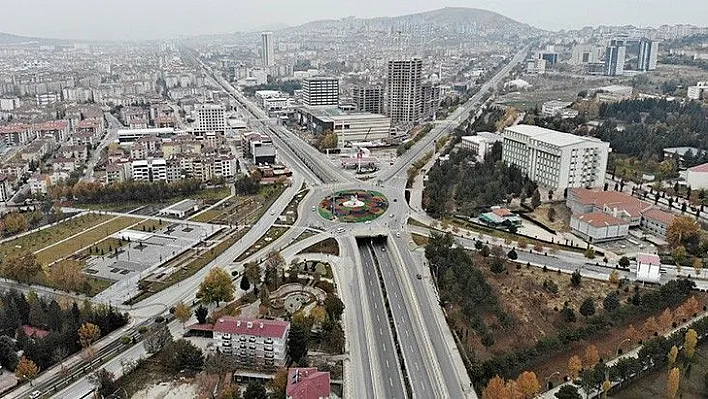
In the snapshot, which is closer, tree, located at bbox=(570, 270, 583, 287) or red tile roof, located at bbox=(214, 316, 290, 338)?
red tile roof, located at bbox=(214, 316, 290, 338)

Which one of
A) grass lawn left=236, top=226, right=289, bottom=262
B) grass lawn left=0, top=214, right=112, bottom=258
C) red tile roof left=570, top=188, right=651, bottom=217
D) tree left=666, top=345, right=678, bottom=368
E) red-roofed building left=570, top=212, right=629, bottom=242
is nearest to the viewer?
tree left=666, top=345, right=678, bottom=368

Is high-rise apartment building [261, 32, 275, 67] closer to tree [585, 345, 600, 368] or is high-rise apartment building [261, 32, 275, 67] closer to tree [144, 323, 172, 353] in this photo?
tree [144, 323, 172, 353]

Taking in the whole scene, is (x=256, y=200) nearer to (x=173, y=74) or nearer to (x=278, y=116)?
(x=278, y=116)

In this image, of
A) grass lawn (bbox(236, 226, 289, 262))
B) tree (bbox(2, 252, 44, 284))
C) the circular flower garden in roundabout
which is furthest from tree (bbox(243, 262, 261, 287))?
the circular flower garden in roundabout

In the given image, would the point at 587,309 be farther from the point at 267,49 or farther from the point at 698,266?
the point at 267,49

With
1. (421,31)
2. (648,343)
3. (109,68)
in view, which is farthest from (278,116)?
(421,31)

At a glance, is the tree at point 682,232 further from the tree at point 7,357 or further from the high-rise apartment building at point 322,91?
the high-rise apartment building at point 322,91

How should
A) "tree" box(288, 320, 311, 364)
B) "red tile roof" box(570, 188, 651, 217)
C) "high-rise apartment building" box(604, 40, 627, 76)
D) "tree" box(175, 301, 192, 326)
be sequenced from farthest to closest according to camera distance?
"high-rise apartment building" box(604, 40, 627, 76)
"red tile roof" box(570, 188, 651, 217)
"tree" box(175, 301, 192, 326)
"tree" box(288, 320, 311, 364)
